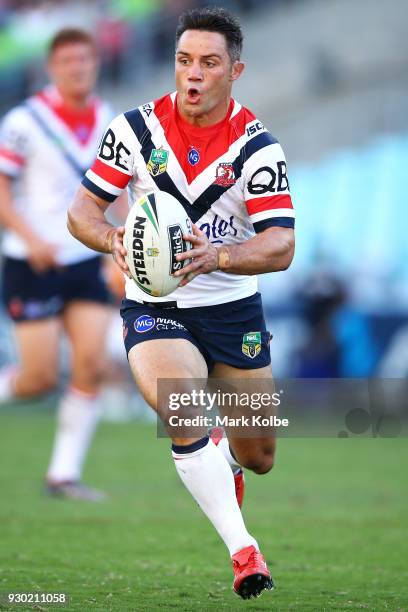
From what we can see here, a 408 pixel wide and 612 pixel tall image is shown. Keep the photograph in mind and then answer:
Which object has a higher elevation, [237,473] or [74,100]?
[74,100]

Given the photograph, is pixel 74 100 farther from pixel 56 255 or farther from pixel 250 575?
pixel 250 575

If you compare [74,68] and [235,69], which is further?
[74,68]

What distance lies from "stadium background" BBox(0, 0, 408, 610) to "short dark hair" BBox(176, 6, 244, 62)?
294cm

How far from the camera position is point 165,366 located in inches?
228

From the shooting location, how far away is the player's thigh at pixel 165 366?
18.8ft

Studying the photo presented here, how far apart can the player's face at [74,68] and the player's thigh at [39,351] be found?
1.93 meters

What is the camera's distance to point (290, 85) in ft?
75.3

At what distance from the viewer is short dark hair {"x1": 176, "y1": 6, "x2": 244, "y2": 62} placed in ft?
20.0

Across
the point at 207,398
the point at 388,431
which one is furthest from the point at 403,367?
the point at 207,398

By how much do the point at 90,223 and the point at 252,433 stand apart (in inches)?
56.9

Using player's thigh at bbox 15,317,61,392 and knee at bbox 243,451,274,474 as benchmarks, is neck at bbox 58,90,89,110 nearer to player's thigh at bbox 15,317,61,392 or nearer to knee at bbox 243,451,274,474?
player's thigh at bbox 15,317,61,392

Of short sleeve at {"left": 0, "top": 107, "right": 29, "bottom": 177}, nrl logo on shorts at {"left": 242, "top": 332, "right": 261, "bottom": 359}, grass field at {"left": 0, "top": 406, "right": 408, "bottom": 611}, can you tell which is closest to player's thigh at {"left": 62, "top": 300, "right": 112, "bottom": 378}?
grass field at {"left": 0, "top": 406, "right": 408, "bottom": 611}

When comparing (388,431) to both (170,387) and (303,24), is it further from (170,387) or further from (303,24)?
(303,24)

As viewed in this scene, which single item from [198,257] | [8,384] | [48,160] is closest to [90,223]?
[198,257]
